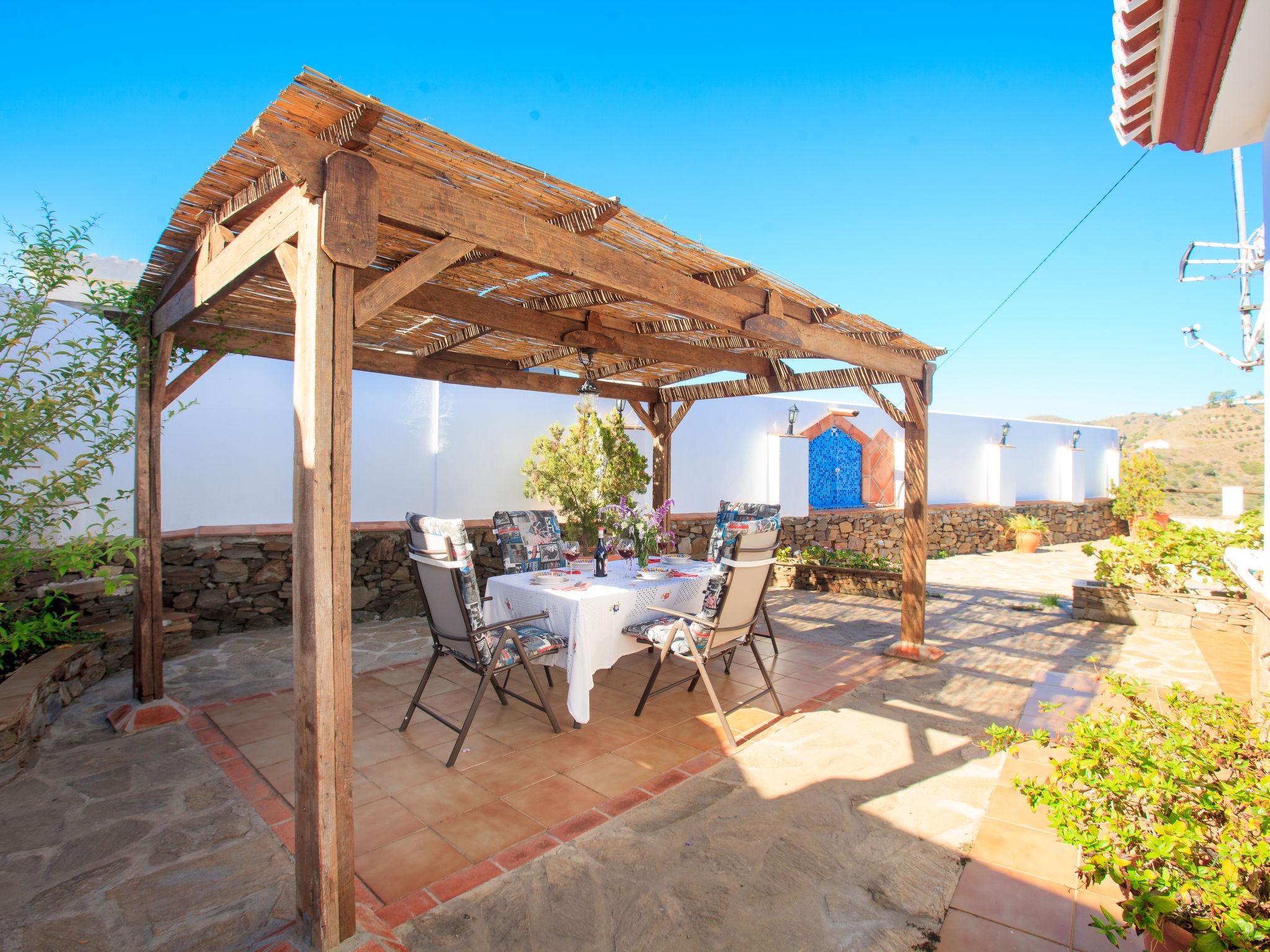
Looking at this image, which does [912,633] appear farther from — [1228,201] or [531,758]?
[1228,201]

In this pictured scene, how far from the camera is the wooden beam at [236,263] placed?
1984mm

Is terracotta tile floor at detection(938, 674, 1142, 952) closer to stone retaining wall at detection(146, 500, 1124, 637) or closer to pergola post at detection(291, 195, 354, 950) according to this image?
pergola post at detection(291, 195, 354, 950)

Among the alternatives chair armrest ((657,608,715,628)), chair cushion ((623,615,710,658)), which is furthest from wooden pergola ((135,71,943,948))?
chair cushion ((623,615,710,658))

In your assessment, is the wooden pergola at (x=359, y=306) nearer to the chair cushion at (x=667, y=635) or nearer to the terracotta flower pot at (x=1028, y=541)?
the chair cushion at (x=667, y=635)

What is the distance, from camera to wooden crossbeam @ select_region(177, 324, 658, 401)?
3908mm

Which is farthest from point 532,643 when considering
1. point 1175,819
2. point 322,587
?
point 1175,819

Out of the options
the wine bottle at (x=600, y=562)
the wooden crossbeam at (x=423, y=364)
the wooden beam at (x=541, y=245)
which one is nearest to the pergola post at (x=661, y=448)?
the wooden crossbeam at (x=423, y=364)

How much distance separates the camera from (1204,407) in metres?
28.5

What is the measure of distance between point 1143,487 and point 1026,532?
420 centimetres

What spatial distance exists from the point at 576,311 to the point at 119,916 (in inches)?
142

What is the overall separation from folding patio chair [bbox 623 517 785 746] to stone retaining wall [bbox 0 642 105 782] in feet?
9.13

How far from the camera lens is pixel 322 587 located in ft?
5.93

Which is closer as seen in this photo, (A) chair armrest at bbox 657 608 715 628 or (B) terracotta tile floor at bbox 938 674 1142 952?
(B) terracotta tile floor at bbox 938 674 1142 952

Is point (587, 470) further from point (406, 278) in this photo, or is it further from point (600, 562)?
point (406, 278)
